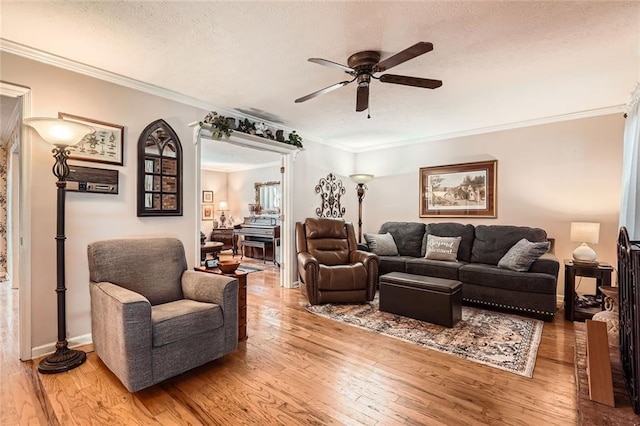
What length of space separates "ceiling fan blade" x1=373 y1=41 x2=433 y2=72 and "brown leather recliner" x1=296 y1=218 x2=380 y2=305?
2.31m

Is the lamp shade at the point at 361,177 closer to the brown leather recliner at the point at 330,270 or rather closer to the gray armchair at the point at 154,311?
the brown leather recliner at the point at 330,270

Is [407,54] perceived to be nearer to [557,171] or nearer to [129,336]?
[129,336]

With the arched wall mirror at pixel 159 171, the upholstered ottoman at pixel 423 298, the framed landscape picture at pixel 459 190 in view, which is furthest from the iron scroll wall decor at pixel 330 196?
the arched wall mirror at pixel 159 171

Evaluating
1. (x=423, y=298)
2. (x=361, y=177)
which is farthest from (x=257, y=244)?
(x=423, y=298)

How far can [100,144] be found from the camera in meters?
2.68

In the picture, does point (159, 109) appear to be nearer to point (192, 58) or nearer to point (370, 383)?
point (192, 58)

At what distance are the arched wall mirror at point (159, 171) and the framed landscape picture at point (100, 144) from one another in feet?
0.59

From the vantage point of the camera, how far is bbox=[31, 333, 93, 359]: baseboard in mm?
2363

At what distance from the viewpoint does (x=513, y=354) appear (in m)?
2.45

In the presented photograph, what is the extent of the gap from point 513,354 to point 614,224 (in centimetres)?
242

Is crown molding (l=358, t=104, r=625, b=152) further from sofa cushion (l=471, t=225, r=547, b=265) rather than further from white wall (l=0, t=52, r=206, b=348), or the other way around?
white wall (l=0, t=52, r=206, b=348)

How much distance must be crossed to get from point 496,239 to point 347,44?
10.5 ft

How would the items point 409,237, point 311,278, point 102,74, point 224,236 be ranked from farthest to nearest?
1. point 224,236
2. point 409,237
3. point 311,278
4. point 102,74

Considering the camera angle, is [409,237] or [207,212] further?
[207,212]
